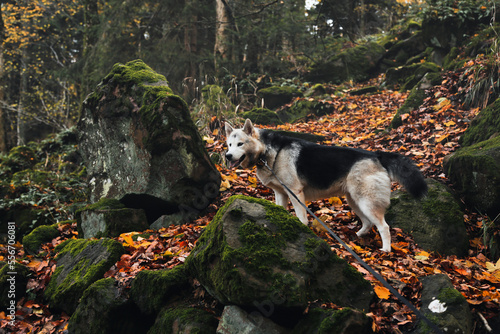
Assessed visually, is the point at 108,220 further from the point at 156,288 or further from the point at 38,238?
the point at 156,288

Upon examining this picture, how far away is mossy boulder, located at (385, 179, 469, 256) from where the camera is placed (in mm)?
5086

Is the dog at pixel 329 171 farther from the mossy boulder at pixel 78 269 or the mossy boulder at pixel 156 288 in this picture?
the mossy boulder at pixel 78 269

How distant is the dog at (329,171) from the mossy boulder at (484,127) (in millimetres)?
3190

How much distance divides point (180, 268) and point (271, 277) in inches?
54.4

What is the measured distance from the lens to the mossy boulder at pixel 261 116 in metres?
11.9

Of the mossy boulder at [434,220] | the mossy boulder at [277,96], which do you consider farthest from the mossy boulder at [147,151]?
the mossy boulder at [277,96]

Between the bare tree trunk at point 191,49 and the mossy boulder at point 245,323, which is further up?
the bare tree trunk at point 191,49

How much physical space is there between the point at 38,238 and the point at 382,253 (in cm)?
647

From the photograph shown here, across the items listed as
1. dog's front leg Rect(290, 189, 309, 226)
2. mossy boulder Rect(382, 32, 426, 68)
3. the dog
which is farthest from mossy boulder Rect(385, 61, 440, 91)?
dog's front leg Rect(290, 189, 309, 226)

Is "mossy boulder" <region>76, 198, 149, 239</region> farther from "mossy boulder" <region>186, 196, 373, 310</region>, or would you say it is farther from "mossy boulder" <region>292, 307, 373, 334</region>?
"mossy boulder" <region>292, 307, 373, 334</region>

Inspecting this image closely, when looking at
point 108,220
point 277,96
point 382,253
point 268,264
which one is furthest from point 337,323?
point 277,96

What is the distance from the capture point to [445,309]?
3.10 metres

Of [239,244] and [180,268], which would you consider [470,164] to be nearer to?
[239,244]

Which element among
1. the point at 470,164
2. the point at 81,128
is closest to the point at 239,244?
the point at 470,164
